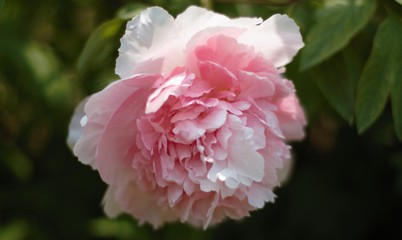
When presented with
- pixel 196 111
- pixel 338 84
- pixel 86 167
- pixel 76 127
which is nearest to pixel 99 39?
pixel 76 127

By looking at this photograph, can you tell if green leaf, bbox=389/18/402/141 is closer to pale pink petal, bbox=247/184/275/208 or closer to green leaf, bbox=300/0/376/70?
green leaf, bbox=300/0/376/70

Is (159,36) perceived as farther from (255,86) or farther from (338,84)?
(338,84)

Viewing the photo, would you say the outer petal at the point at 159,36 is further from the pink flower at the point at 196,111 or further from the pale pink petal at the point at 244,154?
the pale pink petal at the point at 244,154

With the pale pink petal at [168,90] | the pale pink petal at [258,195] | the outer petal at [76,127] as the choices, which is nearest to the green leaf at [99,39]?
the outer petal at [76,127]

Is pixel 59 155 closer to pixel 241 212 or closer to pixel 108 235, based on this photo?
pixel 108 235

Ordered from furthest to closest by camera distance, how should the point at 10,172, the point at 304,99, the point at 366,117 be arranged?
the point at 10,172 < the point at 304,99 < the point at 366,117

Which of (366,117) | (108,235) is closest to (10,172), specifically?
(108,235)
